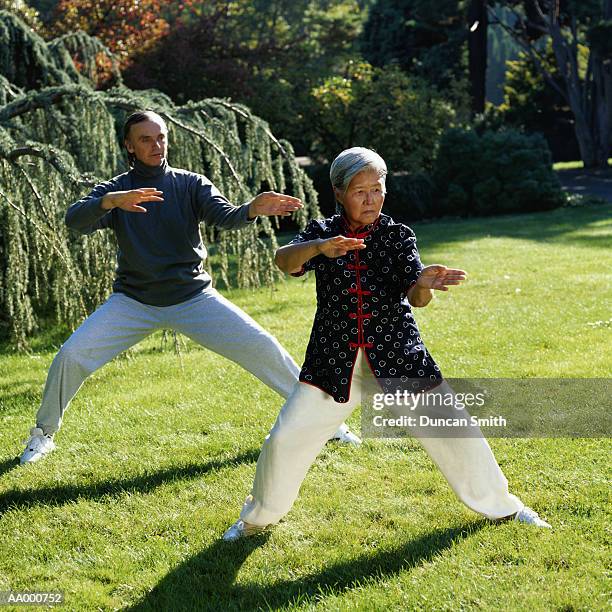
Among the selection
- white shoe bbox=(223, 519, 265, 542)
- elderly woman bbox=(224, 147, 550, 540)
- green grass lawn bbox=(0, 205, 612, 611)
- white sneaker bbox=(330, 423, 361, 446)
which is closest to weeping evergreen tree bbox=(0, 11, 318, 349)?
green grass lawn bbox=(0, 205, 612, 611)

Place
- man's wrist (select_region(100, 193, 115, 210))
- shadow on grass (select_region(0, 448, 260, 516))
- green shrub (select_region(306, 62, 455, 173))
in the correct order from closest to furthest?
man's wrist (select_region(100, 193, 115, 210))
shadow on grass (select_region(0, 448, 260, 516))
green shrub (select_region(306, 62, 455, 173))

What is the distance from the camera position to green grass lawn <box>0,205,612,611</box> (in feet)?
10.8

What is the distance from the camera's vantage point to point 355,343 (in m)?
3.45

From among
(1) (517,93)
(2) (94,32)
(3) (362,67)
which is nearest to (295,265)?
(2) (94,32)

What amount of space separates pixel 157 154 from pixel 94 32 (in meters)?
12.6

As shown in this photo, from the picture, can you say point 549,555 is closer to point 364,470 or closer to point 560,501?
point 560,501

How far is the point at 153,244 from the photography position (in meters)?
4.54

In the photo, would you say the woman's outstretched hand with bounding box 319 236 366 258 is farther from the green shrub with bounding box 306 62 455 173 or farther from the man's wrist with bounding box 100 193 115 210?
Answer: the green shrub with bounding box 306 62 455 173

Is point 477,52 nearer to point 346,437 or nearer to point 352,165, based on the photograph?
point 346,437

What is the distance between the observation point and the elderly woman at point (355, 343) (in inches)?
134

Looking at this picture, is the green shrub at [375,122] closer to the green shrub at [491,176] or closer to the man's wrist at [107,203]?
the green shrub at [491,176]

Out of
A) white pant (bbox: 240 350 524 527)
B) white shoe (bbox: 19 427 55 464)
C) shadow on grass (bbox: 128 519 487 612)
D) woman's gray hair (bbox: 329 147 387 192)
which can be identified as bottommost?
shadow on grass (bbox: 128 519 487 612)

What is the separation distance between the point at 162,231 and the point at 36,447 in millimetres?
1387

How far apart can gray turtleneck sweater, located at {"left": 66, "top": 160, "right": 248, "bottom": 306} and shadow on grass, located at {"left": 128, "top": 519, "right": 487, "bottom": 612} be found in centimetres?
143
